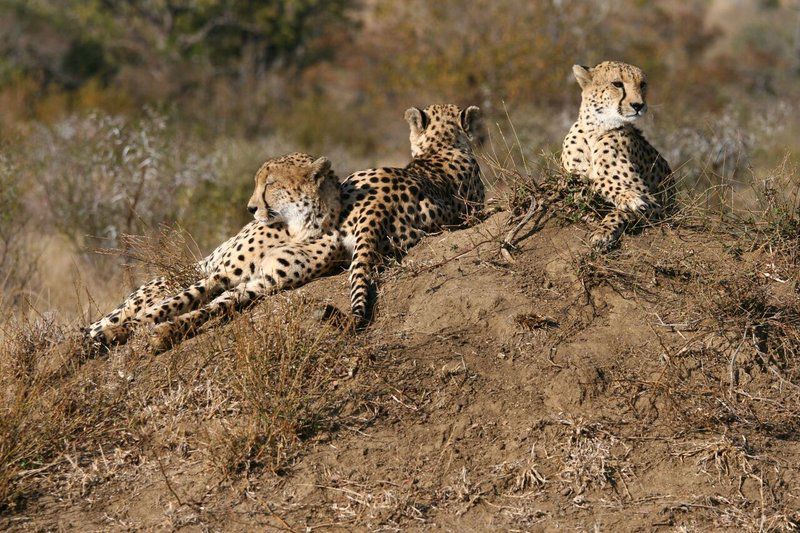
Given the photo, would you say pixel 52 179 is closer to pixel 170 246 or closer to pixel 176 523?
pixel 170 246

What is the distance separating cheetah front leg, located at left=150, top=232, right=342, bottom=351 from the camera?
16.3 feet

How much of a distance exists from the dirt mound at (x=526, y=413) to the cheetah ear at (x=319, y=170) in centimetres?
58

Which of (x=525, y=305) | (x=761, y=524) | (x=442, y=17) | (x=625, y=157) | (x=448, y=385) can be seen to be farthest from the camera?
(x=442, y=17)

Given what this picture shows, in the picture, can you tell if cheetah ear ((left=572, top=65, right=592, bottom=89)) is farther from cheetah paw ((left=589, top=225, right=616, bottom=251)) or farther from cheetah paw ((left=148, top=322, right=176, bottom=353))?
cheetah paw ((left=148, top=322, right=176, bottom=353))

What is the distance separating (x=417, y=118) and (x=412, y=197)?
1.11 meters

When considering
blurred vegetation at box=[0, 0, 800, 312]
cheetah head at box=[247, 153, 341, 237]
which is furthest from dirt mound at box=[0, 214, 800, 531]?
blurred vegetation at box=[0, 0, 800, 312]

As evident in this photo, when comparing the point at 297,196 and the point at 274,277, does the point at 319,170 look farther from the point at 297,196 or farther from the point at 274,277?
the point at 274,277

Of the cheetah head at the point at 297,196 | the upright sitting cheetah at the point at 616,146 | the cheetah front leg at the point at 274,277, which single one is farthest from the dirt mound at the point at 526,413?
the cheetah head at the point at 297,196

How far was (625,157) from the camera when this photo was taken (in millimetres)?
5465

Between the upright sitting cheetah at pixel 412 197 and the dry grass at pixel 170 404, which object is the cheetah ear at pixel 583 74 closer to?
the upright sitting cheetah at pixel 412 197

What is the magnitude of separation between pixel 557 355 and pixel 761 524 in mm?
1120

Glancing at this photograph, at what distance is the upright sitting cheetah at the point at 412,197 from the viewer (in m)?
5.23

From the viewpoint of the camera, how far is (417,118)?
6551 mm

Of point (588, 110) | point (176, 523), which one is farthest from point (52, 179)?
point (176, 523)
